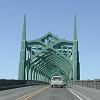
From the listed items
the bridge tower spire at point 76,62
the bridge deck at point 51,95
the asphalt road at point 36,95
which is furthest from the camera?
the bridge tower spire at point 76,62

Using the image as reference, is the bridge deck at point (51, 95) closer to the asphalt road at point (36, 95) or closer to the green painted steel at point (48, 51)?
the asphalt road at point (36, 95)

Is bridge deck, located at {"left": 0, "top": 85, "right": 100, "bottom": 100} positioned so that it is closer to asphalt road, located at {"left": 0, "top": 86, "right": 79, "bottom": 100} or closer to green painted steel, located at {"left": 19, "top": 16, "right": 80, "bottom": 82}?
asphalt road, located at {"left": 0, "top": 86, "right": 79, "bottom": 100}

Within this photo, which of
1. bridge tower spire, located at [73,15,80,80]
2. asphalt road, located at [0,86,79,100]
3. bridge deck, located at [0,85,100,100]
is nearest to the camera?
bridge deck, located at [0,85,100,100]

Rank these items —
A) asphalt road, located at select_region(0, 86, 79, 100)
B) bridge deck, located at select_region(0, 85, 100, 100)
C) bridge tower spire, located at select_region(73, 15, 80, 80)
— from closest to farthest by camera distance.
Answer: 1. bridge deck, located at select_region(0, 85, 100, 100)
2. asphalt road, located at select_region(0, 86, 79, 100)
3. bridge tower spire, located at select_region(73, 15, 80, 80)

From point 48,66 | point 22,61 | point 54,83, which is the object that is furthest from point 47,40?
point 54,83

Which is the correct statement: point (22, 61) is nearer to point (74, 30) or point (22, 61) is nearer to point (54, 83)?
point (74, 30)

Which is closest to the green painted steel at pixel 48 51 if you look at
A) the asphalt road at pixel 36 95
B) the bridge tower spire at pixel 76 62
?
the bridge tower spire at pixel 76 62

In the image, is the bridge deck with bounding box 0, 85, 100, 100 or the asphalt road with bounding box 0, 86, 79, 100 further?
the asphalt road with bounding box 0, 86, 79, 100

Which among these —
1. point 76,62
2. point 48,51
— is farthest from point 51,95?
point 48,51

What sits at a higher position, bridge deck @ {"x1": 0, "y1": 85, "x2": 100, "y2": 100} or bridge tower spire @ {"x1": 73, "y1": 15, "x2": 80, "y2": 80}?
bridge tower spire @ {"x1": 73, "y1": 15, "x2": 80, "y2": 80}

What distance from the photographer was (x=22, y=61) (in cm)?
8800

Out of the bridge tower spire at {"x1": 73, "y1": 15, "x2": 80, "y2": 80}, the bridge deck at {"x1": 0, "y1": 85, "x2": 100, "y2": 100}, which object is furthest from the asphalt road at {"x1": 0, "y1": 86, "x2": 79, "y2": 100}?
the bridge tower spire at {"x1": 73, "y1": 15, "x2": 80, "y2": 80}

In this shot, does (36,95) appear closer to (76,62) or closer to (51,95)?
(51,95)

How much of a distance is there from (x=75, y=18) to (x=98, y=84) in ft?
176
